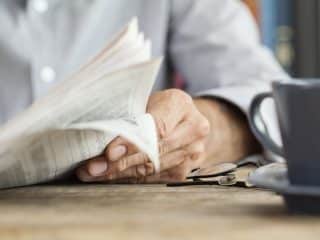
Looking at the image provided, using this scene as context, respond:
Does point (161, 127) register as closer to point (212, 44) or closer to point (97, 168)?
point (97, 168)

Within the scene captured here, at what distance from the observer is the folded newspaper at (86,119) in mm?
701

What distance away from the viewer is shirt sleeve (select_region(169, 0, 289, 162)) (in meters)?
1.48

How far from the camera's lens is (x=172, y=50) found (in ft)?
5.07

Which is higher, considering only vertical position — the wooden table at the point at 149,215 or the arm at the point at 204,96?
the arm at the point at 204,96

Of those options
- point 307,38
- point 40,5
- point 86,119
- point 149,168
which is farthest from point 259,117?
point 307,38

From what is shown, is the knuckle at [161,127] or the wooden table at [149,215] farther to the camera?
the knuckle at [161,127]

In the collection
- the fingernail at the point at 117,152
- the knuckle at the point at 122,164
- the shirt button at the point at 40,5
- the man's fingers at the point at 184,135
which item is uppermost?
the shirt button at the point at 40,5

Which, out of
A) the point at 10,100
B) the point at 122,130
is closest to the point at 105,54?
the point at 122,130

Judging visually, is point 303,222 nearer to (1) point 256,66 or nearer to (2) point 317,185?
(2) point 317,185

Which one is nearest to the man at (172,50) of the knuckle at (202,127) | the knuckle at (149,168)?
the knuckle at (202,127)

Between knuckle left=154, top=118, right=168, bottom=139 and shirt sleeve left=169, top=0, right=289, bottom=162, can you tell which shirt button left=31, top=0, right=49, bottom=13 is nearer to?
shirt sleeve left=169, top=0, right=289, bottom=162

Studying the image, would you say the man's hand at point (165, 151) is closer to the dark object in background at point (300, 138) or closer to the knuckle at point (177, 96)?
the knuckle at point (177, 96)

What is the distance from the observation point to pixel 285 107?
1.81ft

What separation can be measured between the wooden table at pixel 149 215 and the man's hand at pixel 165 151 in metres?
0.03
